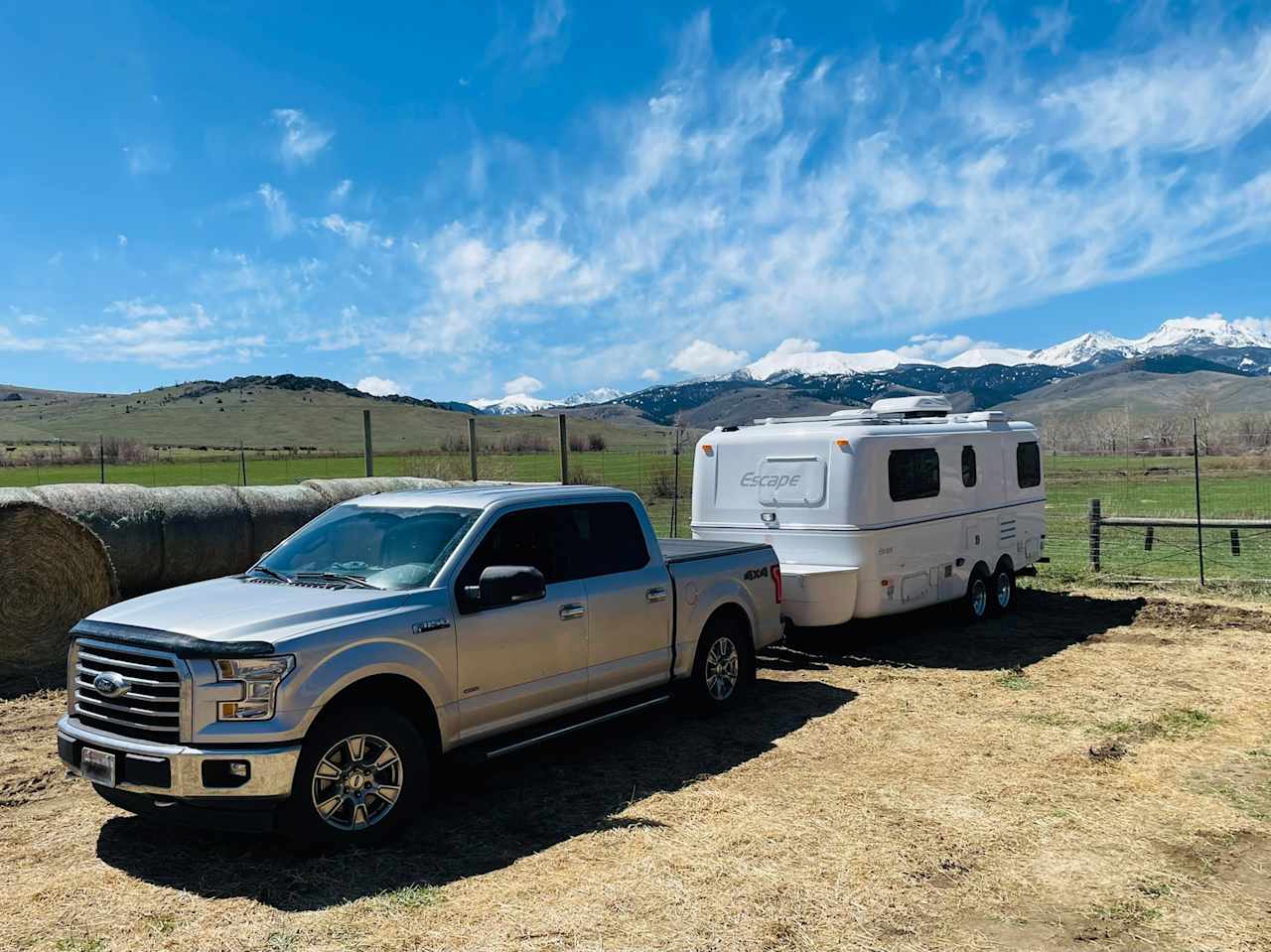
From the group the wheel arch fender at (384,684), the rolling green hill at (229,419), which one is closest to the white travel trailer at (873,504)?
the wheel arch fender at (384,684)

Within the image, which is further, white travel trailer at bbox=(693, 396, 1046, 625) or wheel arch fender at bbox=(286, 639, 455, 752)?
white travel trailer at bbox=(693, 396, 1046, 625)

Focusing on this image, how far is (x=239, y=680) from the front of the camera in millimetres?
4914

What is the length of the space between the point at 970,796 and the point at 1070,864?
1.05 m

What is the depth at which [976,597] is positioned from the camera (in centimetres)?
1221

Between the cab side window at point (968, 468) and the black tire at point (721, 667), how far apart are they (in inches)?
181

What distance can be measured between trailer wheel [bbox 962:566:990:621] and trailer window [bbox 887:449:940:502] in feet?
4.92

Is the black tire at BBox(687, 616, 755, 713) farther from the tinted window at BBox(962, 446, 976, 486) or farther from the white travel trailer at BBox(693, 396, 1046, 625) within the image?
the tinted window at BBox(962, 446, 976, 486)

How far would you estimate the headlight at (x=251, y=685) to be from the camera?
490 centimetres

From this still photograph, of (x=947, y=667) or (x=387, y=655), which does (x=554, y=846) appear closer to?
(x=387, y=655)

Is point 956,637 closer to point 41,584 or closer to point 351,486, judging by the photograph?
point 351,486

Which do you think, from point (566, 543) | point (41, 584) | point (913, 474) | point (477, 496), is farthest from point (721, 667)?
point (41, 584)

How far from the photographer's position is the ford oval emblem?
5109mm

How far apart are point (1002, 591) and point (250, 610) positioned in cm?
987

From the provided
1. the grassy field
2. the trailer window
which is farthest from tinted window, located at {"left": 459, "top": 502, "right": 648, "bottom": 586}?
the grassy field
